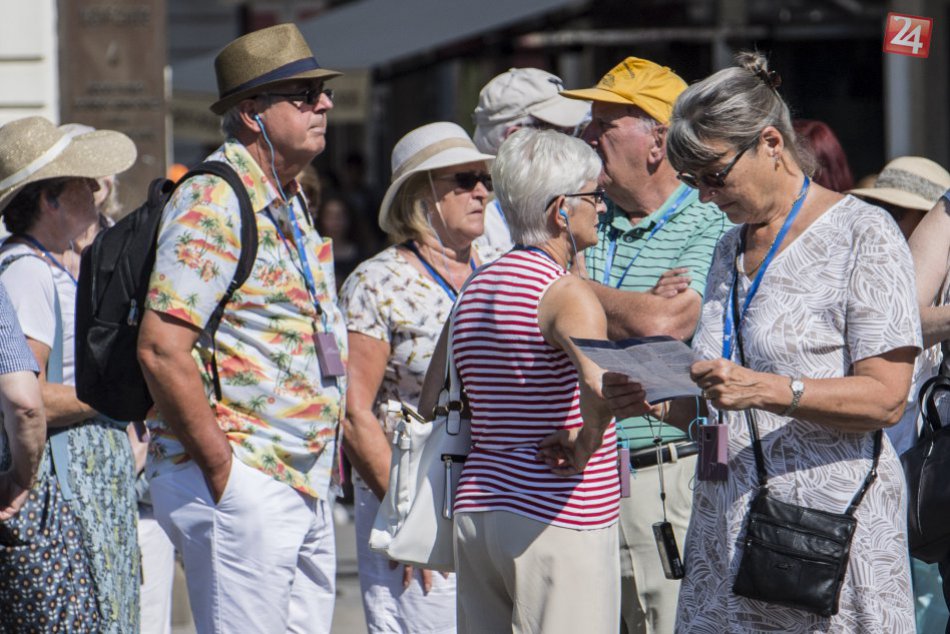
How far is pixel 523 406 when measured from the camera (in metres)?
3.54

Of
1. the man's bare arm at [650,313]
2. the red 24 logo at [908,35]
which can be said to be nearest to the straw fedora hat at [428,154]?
the man's bare arm at [650,313]

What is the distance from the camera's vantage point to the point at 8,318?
→ 4.17m

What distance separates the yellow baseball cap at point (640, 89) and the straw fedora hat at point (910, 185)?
119cm

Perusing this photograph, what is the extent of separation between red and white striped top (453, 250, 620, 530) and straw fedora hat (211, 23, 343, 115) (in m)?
1.01

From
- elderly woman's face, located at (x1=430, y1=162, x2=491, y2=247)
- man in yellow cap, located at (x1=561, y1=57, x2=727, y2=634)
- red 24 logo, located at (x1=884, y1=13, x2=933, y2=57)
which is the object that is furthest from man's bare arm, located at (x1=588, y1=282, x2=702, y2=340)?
red 24 logo, located at (x1=884, y1=13, x2=933, y2=57)

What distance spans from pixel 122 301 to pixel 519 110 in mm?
1837

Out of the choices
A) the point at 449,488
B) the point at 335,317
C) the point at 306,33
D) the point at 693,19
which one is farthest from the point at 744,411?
the point at 693,19

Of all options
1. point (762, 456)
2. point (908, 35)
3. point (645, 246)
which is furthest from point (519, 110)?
point (762, 456)

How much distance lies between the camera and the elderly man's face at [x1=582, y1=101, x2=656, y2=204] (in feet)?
15.0

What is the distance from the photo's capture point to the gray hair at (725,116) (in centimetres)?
340

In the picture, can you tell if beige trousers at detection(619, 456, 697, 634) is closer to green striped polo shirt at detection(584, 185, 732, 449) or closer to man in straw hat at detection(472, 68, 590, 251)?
green striped polo shirt at detection(584, 185, 732, 449)

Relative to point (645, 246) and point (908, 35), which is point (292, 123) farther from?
point (908, 35)

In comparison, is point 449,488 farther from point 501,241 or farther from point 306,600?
point 501,241

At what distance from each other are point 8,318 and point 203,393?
0.68 metres
